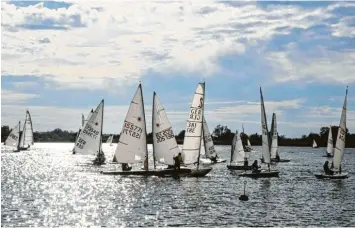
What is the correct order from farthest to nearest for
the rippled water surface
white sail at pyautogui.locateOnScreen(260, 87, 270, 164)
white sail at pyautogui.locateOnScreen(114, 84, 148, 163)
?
white sail at pyautogui.locateOnScreen(260, 87, 270, 164) → white sail at pyautogui.locateOnScreen(114, 84, 148, 163) → the rippled water surface

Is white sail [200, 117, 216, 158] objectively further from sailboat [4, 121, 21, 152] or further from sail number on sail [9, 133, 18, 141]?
sail number on sail [9, 133, 18, 141]

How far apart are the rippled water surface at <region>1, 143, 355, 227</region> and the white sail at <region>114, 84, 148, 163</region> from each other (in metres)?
2.55

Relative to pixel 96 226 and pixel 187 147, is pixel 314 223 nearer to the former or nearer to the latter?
pixel 96 226

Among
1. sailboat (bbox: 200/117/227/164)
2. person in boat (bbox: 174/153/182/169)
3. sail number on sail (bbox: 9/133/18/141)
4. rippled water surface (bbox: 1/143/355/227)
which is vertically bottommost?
rippled water surface (bbox: 1/143/355/227)

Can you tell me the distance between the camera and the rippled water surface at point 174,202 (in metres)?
38.2

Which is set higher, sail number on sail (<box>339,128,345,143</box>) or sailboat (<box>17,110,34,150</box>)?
sailboat (<box>17,110,34,150</box>)

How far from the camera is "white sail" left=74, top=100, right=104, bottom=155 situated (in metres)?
78.7

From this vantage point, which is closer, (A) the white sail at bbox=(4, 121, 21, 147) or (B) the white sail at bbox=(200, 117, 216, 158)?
(B) the white sail at bbox=(200, 117, 216, 158)

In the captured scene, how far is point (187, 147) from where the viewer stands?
6356cm

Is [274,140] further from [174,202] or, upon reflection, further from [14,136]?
[14,136]

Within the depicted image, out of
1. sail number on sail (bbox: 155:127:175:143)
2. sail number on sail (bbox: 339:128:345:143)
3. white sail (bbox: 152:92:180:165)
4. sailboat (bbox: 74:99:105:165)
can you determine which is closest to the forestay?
sailboat (bbox: 74:99:105:165)

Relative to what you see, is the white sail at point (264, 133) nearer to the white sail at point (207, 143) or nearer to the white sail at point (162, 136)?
the white sail at point (162, 136)

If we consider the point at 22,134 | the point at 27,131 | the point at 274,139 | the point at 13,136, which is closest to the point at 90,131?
the point at 274,139

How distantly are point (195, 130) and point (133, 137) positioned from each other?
664 cm
